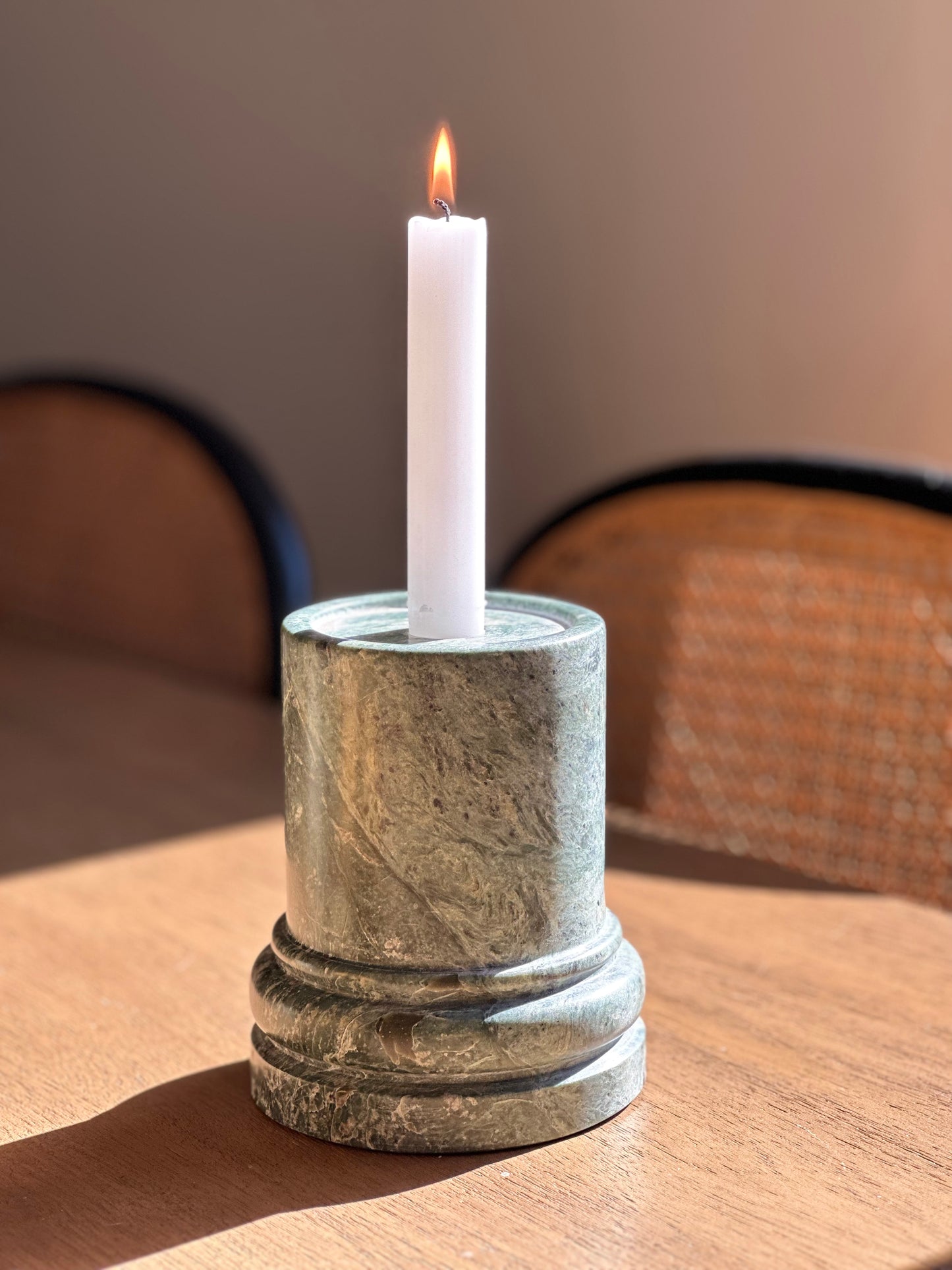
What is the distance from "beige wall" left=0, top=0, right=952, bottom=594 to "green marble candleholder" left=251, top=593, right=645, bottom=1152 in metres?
1.14

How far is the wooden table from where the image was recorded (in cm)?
39

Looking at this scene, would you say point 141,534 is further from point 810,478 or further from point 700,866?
point 700,866

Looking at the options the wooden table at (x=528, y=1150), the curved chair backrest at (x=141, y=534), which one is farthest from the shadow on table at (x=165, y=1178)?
the curved chair backrest at (x=141, y=534)

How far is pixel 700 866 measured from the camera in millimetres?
687

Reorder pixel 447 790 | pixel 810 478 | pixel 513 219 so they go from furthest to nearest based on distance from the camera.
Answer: pixel 513 219 → pixel 810 478 → pixel 447 790

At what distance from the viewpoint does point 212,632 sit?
Result: 1232mm

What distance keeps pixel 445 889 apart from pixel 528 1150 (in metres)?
0.09

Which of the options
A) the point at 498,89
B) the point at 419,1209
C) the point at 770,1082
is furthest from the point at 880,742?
the point at 498,89

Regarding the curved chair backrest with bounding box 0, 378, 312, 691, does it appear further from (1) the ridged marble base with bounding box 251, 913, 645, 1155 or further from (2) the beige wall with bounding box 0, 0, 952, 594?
(1) the ridged marble base with bounding box 251, 913, 645, 1155

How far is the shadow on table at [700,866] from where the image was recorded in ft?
2.19

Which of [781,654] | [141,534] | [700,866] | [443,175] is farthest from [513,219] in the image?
[443,175]

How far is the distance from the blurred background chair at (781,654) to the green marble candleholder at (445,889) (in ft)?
A: 1.41

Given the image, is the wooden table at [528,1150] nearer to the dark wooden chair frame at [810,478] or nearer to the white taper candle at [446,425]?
the white taper candle at [446,425]

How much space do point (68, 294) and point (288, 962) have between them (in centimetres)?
181
